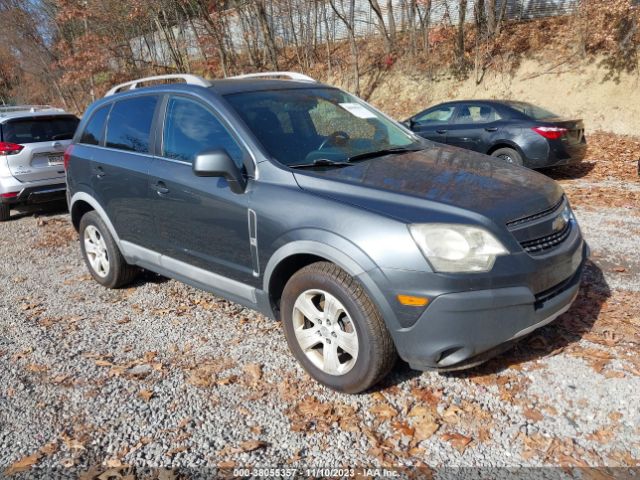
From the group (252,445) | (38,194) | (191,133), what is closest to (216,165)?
(191,133)

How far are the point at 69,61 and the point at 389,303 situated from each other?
71.0 feet

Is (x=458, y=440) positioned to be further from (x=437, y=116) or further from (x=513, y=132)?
(x=437, y=116)

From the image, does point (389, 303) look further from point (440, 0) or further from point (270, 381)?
point (440, 0)

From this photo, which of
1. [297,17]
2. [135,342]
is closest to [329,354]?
[135,342]

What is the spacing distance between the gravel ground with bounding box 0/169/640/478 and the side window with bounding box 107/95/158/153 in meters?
1.49

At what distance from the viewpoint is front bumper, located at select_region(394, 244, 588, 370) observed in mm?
2648

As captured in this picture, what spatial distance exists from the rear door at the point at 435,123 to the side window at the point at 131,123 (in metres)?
6.99

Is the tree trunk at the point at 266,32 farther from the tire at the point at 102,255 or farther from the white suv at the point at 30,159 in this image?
the tire at the point at 102,255

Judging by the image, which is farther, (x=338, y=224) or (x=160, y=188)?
(x=160, y=188)

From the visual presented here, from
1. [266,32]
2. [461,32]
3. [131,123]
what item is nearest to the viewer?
[131,123]

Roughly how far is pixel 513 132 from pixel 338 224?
7374 mm

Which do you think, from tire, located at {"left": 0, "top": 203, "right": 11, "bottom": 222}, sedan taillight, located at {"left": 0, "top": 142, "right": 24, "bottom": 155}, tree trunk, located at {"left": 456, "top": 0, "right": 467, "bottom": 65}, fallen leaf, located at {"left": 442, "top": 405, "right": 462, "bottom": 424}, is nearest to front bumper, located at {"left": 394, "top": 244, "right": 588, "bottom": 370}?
fallen leaf, located at {"left": 442, "top": 405, "right": 462, "bottom": 424}

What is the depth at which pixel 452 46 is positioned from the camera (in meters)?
→ 16.9

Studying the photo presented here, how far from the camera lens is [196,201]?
3.65m
